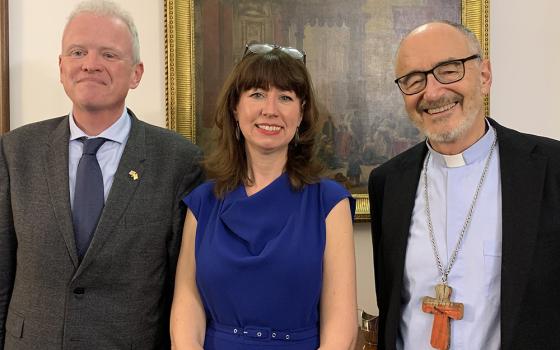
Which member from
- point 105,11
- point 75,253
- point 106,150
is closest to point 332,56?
point 105,11

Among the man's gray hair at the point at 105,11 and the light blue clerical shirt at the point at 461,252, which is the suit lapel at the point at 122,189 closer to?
the man's gray hair at the point at 105,11

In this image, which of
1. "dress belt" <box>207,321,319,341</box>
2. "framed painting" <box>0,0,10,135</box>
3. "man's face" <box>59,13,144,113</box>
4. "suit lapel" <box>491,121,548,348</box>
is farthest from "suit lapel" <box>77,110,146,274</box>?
"suit lapel" <box>491,121,548,348</box>

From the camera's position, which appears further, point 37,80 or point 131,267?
point 37,80

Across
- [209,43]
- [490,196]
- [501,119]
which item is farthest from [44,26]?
[501,119]

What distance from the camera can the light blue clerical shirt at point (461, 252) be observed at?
5.62ft

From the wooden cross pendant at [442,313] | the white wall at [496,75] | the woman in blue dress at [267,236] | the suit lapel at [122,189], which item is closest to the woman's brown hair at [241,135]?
the woman in blue dress at [267,236]

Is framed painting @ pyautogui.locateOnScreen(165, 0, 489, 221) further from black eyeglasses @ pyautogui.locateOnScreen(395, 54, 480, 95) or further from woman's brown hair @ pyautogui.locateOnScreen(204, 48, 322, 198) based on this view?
black eyeglasses @ pyautogui.locateOnScreen(395, 54, 480, 95)

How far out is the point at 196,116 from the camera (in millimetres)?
2592

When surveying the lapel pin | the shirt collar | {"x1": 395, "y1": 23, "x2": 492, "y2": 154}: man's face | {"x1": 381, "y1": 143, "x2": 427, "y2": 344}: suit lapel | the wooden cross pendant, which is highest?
{"x1": 395, "y1": 23, "x2": 492, "y2": 154}: man's face

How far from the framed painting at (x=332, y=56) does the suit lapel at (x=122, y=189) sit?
0.60 m

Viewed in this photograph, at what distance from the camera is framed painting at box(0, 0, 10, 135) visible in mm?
2486

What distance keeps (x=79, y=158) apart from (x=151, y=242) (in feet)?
1.37

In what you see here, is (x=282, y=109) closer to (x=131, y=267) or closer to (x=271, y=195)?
(x=271, y=195)

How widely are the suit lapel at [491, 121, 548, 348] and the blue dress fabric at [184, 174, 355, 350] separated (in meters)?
0.54
